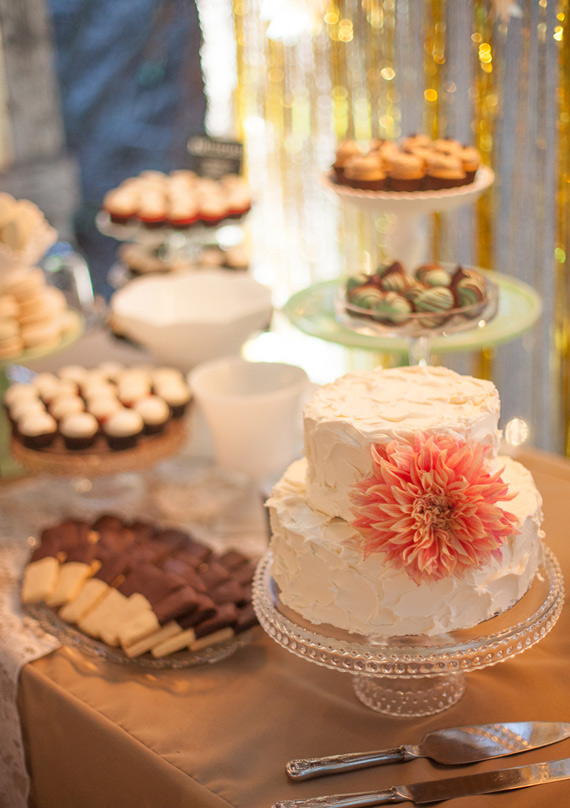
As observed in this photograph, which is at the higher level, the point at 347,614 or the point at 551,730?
the point at 347,614

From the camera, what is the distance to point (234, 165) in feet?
9.45

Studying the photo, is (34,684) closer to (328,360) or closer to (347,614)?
(347,614)

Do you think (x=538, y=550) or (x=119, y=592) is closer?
(x=538, y=550)

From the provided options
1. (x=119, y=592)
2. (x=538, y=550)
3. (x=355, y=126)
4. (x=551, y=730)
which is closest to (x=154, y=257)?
(x=355, y=126)

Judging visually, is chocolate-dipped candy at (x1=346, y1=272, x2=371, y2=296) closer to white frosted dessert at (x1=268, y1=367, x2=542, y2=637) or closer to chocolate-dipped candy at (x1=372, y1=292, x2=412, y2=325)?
chocolate-dipped candy at (x1=372, y1=292, x2=412, y2=325)

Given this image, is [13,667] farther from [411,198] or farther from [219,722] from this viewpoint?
[411,198]

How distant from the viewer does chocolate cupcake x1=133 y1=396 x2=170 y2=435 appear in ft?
5.90

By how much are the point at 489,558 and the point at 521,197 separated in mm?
1826

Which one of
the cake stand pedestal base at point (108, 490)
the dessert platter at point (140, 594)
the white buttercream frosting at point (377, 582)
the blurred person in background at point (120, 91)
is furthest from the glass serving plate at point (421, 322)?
the blurred person in background at point (120, 91)

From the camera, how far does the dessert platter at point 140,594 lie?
1.32 meters

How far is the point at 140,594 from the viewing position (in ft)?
4.46

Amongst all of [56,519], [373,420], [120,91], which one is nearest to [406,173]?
[373,420]

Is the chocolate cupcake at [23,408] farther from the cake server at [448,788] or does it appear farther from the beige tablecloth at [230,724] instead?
the cake server at [448,788]

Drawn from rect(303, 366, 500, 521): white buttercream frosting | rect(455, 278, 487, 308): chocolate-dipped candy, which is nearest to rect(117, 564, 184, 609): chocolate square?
rect(303, 366, 500, 521): white buttercream frosting
